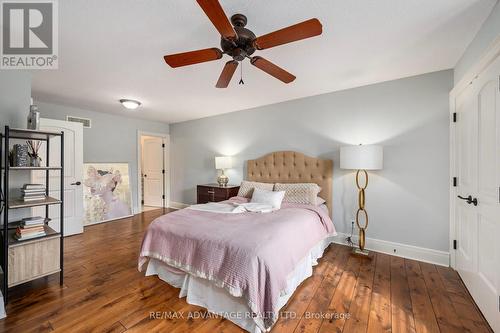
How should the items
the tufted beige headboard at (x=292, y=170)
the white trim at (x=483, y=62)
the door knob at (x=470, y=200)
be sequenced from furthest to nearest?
the tufted beige headboard at (x=292, y=170) → the door knob at (x=470, y=200) → the white trim at (x=483, y=62)

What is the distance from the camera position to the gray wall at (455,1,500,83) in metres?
1.55

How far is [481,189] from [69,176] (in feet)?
17.8

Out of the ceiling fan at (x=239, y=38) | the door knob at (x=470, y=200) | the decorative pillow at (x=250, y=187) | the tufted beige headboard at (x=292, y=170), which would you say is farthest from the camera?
the decorative pillow at (x=250, y=187)

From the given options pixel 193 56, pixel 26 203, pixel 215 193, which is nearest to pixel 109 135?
pixel 215 193

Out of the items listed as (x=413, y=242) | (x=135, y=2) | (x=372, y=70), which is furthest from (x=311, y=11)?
(x=413, y=242)

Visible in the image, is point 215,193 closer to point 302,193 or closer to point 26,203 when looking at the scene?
point 302,193

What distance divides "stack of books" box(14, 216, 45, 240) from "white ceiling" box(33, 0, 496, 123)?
1732 millimetres

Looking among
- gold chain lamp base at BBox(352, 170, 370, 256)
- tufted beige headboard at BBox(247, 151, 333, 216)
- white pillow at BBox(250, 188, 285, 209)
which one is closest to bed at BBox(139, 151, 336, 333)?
white pillow at BBox(250, 188, 285, 209)

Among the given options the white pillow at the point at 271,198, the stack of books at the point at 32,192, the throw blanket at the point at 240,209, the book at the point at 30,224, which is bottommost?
the book at the point at 30,224

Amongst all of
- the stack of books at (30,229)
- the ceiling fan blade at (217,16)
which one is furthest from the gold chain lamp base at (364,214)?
the stack of books at (30,229)

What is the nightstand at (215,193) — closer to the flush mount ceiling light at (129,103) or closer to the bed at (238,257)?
the bed at (238,257)

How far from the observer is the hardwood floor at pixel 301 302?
162cm

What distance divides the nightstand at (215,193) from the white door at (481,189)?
10.5ft

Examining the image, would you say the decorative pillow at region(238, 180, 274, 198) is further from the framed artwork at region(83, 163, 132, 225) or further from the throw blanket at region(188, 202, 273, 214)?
the framed artwork at region(83, 163, 132, 225)
